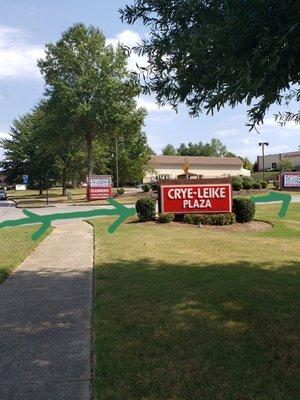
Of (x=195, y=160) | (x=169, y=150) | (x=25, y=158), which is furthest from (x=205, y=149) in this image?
(x=25, y=158)

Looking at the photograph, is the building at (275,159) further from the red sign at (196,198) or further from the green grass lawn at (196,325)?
the green grass lawn at (196,325)

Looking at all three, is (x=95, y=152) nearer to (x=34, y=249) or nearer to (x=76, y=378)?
(x=34, y=249)

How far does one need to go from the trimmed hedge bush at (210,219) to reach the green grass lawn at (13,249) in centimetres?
592

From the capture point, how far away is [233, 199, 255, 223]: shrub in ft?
60.4

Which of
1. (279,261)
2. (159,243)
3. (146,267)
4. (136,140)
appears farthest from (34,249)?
(136,140)

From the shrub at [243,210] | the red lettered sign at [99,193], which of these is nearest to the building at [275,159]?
the red lettered sign at [99,193]

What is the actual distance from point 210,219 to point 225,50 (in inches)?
576

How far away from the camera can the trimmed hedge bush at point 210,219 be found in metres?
17.9

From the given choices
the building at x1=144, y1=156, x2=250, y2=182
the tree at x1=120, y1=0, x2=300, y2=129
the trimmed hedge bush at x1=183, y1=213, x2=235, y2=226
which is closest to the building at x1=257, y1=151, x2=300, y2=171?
the building at x1=144, y1=156, x2=250, y2=182

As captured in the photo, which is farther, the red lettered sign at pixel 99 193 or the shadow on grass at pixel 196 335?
the red lettered sign at pixel 99 193

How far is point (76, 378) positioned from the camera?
419cm

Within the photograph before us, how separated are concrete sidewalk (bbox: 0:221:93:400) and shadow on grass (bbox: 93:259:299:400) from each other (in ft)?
0.61
